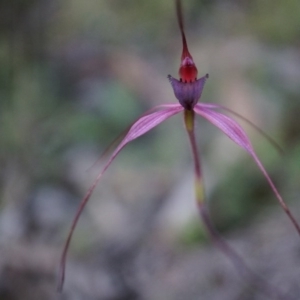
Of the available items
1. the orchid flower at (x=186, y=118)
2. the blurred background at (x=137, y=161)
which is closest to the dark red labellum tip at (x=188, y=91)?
the orchid flower at (x=186, y=118)

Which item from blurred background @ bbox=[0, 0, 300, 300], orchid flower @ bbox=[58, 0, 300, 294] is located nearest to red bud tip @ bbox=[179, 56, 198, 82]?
orchid flower @ bbox=[58, 0, 300, 294]

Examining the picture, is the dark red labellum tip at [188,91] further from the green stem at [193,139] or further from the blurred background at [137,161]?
the blurred background at [137,161]

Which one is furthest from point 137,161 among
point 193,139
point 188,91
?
point 188,91

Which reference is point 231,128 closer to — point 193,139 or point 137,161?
point 193,139

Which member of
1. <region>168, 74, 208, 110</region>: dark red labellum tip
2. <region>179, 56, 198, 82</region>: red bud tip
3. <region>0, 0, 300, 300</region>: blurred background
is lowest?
<region>0, 0, 300, 300</region>: blurred background

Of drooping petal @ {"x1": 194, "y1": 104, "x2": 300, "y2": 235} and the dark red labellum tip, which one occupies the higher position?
the dark red labellum tip

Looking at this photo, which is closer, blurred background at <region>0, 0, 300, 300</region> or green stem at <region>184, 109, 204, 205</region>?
green stem at <region>184, 109, 204, 205</region>

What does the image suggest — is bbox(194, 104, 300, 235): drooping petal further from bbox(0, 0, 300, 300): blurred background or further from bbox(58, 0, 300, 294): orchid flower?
bbox(0, 0, 300, 300): blurred background

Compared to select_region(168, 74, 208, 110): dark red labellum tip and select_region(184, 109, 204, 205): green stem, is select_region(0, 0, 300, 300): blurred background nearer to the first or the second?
select_region(184, 109, 204, 205): green stem
